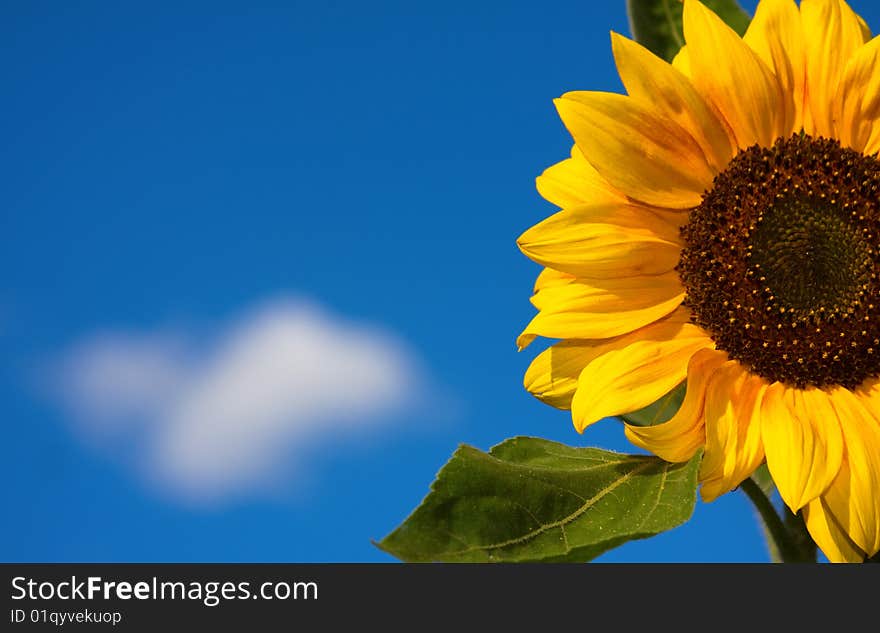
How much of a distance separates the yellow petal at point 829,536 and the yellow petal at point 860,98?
829mm

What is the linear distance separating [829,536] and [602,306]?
65 cm

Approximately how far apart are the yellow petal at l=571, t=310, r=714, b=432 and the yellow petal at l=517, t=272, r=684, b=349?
4 centimetres

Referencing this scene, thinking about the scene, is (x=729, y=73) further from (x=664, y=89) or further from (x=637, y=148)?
(x=637, y=148)

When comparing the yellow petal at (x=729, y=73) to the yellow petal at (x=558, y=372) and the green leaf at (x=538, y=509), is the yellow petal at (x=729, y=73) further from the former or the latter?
the green leaf at (x=538, y=509)

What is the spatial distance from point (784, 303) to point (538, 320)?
0.57 m

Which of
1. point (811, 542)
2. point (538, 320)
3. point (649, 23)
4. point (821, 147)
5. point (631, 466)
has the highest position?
point (649, 23)

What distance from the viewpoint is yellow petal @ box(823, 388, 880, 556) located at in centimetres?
194

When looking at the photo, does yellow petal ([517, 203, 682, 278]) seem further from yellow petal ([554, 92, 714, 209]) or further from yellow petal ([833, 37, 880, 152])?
yellow petal ([833, 37, 880, 152])

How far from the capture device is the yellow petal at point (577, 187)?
7.32 feet

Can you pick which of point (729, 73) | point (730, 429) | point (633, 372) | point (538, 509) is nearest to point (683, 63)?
point (729, 73)

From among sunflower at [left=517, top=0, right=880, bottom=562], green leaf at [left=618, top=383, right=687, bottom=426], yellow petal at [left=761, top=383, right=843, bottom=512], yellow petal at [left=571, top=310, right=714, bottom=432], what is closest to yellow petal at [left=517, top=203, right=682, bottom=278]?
sunflower at [left=517, top=0, right=880, bottom=562]

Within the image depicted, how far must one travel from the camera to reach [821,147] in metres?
2.27
